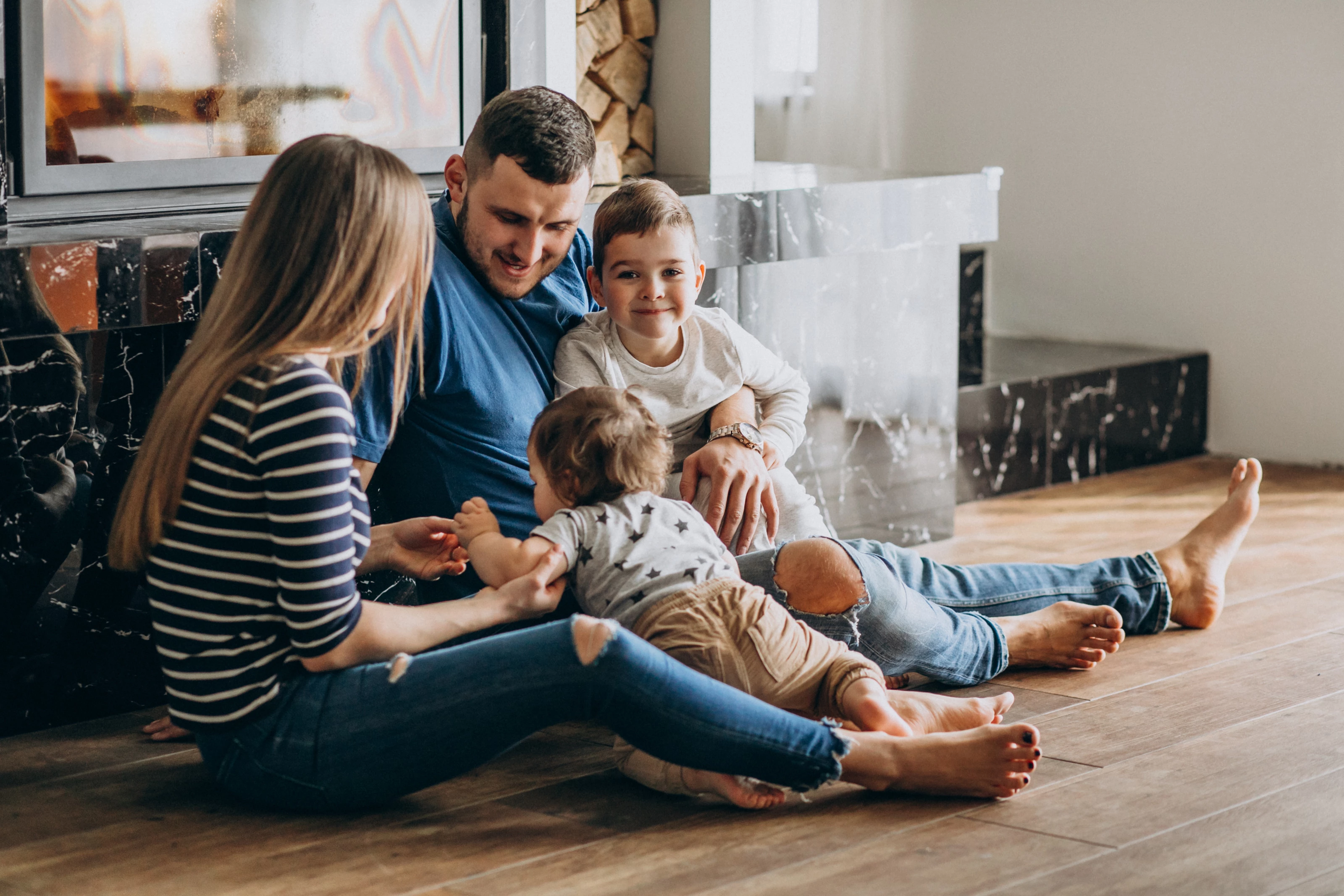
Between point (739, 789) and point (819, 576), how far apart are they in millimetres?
369

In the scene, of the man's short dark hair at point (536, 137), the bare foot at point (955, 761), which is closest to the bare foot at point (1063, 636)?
the bare foot at point (955, 761)

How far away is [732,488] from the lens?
1974mm

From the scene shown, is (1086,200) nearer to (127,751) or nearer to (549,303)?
(549,303)

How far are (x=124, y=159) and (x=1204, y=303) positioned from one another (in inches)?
108

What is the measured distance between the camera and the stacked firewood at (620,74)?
2932 millimetres

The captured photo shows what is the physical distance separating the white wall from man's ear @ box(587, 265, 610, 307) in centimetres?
216

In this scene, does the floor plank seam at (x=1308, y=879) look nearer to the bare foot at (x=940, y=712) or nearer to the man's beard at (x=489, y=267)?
the bare foot at (x=940, y=712)

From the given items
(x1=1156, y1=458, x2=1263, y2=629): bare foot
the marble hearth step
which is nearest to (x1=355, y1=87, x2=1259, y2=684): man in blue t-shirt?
(x1=1156, y1=458, x2=1263, y2=629): bare foot

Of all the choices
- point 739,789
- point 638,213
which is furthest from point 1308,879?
point 638,213

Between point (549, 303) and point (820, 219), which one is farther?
point (820, 219)

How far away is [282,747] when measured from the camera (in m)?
1.56

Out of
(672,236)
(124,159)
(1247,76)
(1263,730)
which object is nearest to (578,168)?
(672,236)

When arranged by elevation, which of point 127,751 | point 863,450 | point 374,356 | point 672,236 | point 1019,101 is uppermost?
point 1019,101

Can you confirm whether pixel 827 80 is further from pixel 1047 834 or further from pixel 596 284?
pixel 1047 834
